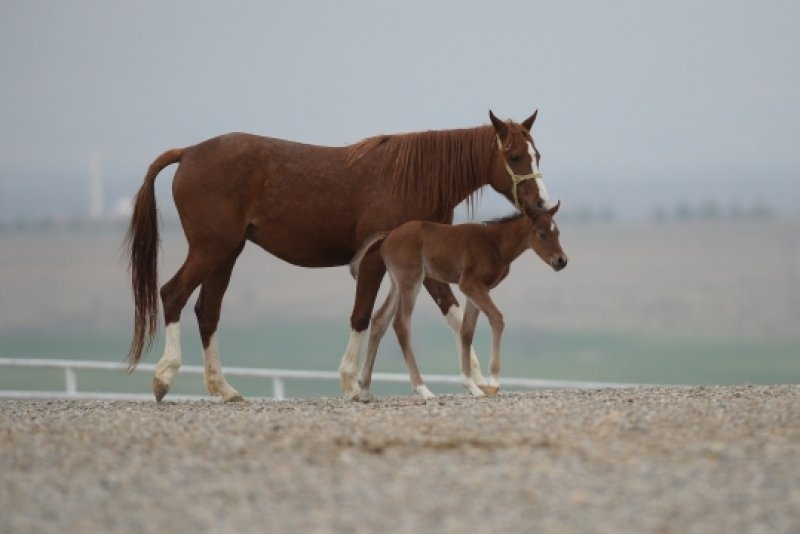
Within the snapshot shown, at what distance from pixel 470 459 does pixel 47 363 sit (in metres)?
10.3

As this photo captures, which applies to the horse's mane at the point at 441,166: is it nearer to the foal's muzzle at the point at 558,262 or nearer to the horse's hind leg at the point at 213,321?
the foal's muzzle at the point at 558,262

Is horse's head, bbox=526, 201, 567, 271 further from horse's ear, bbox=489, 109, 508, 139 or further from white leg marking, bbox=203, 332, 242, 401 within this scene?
white leg marking, bbox=203, 332, 242, 401

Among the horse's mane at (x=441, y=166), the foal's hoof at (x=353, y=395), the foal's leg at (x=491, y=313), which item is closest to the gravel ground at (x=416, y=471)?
the foal's leg at (x=491, y=313)

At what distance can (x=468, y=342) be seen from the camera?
1095 centimetres

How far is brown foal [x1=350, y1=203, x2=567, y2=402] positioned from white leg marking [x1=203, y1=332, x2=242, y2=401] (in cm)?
156

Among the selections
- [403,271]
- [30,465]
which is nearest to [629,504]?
A: [30,465]

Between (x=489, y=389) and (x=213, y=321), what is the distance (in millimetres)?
2674

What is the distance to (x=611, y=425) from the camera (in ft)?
26.4

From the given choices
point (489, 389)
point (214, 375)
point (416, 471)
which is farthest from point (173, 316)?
point (416, 471)

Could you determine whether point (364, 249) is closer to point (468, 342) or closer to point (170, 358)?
point (468, 342)

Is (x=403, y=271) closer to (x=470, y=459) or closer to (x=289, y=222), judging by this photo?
(x=289, y=222)

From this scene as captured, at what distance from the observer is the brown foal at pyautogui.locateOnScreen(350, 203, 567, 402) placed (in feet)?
34.8

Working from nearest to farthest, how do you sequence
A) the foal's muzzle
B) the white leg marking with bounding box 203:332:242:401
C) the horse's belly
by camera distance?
the foal's muzzle < the horse's belly < the white leg marking with bounding box 203:332:242:401

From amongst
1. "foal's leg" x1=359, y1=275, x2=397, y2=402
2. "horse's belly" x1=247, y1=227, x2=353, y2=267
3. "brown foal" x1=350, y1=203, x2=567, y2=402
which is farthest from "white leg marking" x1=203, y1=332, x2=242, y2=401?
"brown foal" x1=350, y1=203, x2=567, y2=402
